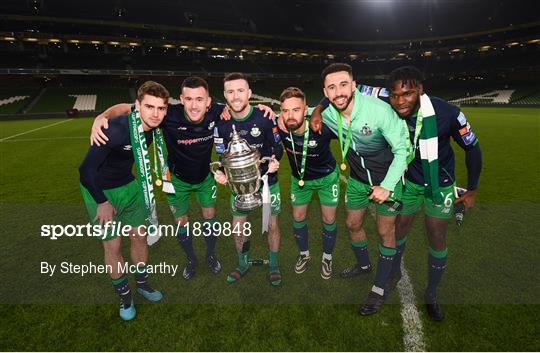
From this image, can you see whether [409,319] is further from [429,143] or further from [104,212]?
[104,212]

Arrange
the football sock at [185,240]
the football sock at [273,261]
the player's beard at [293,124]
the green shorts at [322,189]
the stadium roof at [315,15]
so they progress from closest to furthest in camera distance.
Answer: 1. the player's beard at [293,124]
2. the green shorts at [322,189]
3. the football sock at [273,261]
4. the football sock at [185,240]
5. the stadium roof at [315,15]

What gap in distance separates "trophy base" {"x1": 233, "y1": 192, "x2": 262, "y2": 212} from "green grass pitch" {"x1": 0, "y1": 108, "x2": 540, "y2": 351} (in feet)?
3.50

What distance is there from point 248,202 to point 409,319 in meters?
1.85

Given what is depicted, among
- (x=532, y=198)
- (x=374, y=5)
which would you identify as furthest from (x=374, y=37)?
(x=532, y=198)

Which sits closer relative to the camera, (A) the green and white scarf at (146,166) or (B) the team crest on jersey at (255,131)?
(A) the green and white scarf at (146,166)

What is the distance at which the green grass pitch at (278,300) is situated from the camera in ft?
8.78

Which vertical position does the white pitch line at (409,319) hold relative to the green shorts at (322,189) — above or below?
below

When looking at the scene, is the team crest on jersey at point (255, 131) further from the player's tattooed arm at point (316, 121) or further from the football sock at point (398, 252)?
the football sock at point (398, 252)

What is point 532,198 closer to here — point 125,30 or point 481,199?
point 481,199

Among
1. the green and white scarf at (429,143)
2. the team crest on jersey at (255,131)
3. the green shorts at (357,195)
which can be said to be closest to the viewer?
the green and white scarf at (429,143)

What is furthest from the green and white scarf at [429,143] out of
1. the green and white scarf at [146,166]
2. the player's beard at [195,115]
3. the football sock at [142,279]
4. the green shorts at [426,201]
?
the football sock at [142,279]

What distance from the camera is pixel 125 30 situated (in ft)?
127

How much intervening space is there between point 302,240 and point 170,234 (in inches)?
89.6

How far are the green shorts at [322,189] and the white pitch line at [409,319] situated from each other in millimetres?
1162
